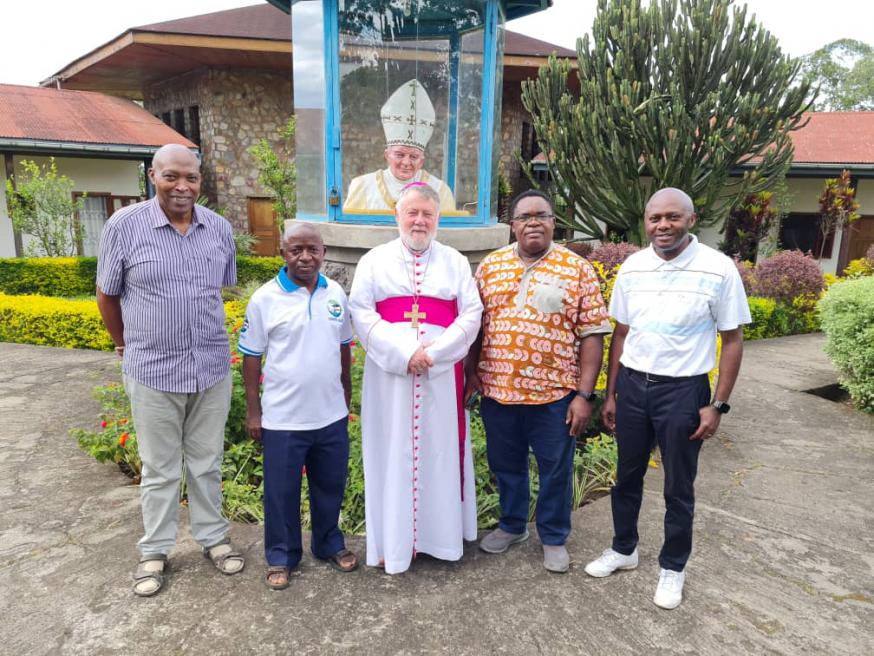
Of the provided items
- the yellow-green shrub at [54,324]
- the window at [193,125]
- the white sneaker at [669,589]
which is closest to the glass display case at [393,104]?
the white sneaker at [669,589]

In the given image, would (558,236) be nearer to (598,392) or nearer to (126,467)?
(598,392)

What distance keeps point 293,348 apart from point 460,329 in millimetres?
744

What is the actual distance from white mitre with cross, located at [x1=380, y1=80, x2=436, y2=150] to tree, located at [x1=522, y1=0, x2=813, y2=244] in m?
6.10

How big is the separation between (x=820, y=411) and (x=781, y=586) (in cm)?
359

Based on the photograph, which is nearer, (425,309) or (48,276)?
(425,309)

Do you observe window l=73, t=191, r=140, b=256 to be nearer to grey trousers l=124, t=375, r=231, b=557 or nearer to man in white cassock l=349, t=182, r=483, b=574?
grey trousers l=124, t=375, r=231, b=557

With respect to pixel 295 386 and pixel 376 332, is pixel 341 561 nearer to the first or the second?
pixel 295 386

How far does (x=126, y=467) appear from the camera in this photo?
424 cm

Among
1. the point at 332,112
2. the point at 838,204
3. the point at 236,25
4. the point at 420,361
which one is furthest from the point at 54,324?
the point at 838,204

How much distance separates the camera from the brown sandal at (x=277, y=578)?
2773mm

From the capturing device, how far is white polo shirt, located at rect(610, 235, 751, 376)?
101 inches

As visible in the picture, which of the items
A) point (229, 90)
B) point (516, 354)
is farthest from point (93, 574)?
point (229, 90)

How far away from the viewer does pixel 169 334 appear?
271cm

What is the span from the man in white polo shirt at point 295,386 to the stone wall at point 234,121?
532 inches
